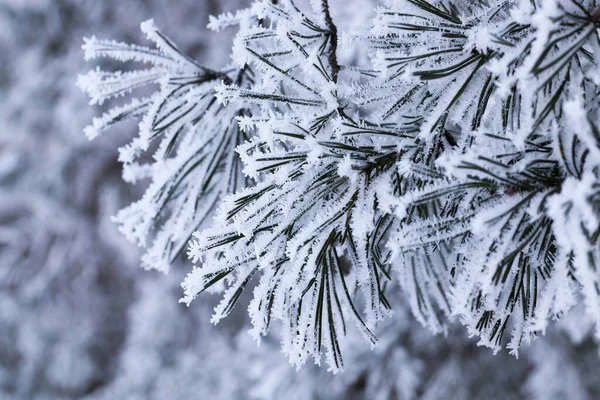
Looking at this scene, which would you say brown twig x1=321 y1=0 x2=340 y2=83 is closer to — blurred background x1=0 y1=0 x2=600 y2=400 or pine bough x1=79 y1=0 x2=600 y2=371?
pine bough x1=79 y1=0 x2=600 y2=371

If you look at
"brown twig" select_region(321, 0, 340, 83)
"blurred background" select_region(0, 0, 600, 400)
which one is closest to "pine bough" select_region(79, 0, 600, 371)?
"brown twig" select_region(321, 0, 340, 83)

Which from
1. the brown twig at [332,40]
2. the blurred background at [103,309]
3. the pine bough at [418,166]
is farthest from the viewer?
the blurred background at [103,309]

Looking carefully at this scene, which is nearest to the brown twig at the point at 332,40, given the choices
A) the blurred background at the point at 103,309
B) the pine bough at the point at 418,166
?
the pine bough at the point at 418,166

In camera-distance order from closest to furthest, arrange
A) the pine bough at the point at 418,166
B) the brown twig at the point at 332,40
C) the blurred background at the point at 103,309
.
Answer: the pine bough at the point at 418,166
the brown twig at the point at 332,40
the blurred background at the point at 103,309

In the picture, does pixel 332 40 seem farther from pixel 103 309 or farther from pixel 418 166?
pixel 103 309

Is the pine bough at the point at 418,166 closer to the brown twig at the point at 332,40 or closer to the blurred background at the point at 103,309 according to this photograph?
A: the brown twig at the point at 332,40

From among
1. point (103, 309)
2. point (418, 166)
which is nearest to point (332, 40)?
Result: point (418, 166)
